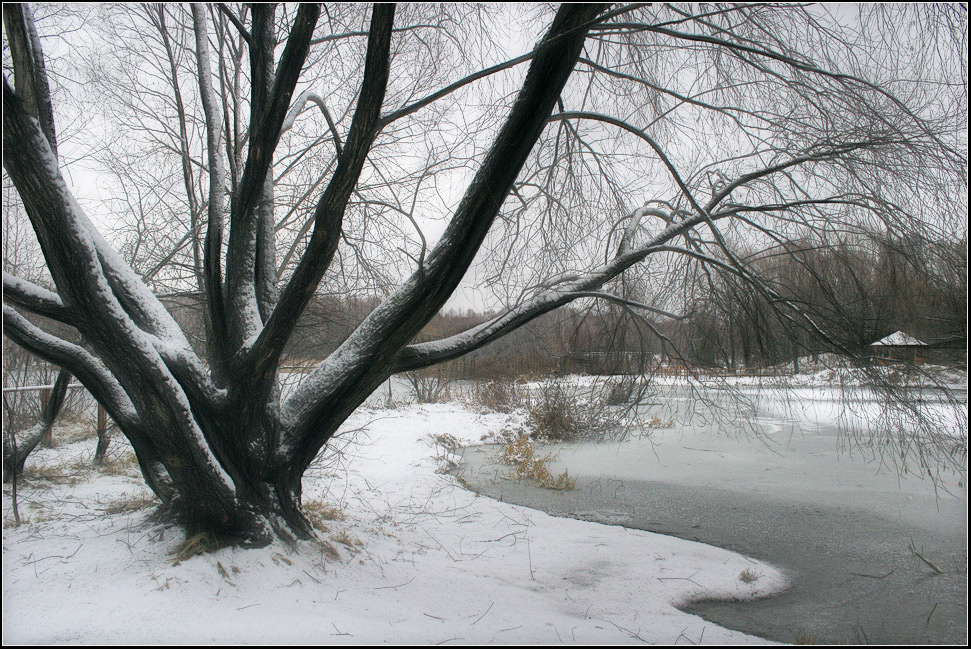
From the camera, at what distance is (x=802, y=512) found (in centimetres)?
681

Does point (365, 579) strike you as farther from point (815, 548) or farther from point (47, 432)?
point (47, 432)

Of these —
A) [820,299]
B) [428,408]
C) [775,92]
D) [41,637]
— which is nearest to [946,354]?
[820,299]

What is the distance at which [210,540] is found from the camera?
11.7ft

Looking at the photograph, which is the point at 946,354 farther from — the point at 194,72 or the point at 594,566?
the point at 194,72

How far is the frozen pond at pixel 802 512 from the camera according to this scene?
13.4 feet

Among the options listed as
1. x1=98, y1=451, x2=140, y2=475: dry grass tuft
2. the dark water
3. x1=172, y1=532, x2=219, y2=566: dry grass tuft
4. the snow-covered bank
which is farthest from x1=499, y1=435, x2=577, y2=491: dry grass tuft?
x1=172, y1=532, x2=219, y2=566: dry grass tuft

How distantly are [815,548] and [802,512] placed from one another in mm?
1313

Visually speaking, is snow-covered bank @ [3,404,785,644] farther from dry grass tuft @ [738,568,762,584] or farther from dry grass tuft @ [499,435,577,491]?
dry grass tuft @ [499,435,577,491]

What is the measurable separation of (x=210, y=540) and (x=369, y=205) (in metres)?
3.29

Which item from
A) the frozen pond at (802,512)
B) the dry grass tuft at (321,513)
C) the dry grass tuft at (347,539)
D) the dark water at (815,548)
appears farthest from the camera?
the dry grass tuft at (321,513)

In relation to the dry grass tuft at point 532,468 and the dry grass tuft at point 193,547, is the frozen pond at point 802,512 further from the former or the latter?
the dry grass tuft at point 193,547

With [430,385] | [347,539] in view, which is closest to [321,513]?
[347,539]

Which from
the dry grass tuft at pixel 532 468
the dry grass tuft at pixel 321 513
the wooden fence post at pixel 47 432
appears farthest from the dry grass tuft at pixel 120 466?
the dry grass tuft at pixel 532 468

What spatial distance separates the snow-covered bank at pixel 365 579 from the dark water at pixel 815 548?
357 mm
